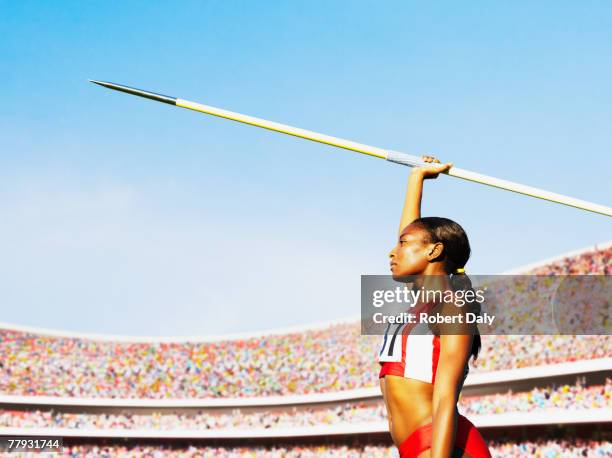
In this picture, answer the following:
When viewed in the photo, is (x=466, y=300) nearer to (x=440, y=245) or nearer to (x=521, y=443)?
(x=440, y=245)

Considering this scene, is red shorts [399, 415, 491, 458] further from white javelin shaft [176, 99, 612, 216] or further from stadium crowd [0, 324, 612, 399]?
stadium crowd [0, 324, 612, 399]

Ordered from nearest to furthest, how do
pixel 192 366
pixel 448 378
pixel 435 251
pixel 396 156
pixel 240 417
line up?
pixel 448 378
pixel 435 251
pixel 396 156
pixel 240 417
pixel 192 366

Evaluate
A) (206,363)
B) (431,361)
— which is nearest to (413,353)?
(431,361)

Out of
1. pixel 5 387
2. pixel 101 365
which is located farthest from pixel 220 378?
pixel 5 387

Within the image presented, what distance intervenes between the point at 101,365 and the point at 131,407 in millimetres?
4132

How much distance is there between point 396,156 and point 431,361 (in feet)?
3.97

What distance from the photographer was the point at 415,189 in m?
3.89

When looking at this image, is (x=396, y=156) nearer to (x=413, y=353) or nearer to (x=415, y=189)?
(x=415, y=189)

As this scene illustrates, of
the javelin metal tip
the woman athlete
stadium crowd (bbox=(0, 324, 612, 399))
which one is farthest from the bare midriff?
stadium crowd (bbox=(0, 324, 612, 399))

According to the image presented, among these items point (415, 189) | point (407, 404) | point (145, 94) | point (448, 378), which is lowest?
point (407, 404)

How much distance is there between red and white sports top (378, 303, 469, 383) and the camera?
120 inches

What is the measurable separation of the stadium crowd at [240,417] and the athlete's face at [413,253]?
2194 cm

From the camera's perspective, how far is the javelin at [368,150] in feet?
12.1

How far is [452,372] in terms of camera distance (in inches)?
112
